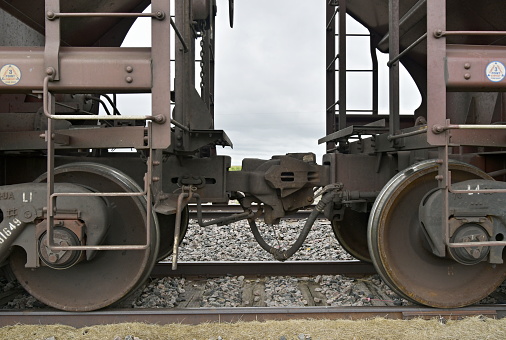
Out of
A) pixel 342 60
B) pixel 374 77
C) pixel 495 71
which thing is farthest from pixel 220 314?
pixel 374 77

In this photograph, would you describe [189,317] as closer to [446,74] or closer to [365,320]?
[365,320]

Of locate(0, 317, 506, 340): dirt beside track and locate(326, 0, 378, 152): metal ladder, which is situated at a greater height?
locate(326, 0, 378, 152): metal ladder

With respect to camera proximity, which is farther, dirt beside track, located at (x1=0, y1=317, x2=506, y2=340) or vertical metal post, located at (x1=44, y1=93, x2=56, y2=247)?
dirt beside track, located at (x1=0, y1=317, x2=506, y2=340)

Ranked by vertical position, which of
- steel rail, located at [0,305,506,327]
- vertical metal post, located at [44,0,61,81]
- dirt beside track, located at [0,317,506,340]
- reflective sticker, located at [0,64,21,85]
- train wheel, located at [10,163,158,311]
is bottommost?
dirt beside track, located at [0,317,506,340]

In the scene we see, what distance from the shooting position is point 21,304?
345 centimetres

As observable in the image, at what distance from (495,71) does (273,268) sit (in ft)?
9.76

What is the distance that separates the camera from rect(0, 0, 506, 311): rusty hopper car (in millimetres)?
2553

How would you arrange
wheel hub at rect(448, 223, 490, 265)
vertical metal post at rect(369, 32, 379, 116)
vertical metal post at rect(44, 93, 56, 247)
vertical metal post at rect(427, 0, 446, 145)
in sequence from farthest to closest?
vertical metal post at rect(369, 32, 379, 116) < wheel hub at rect(448, 223, 490, 265) < vertical metal post at rect(427, 0, 446, 145) < vertical metal post at rect(44, 93, 56, 247)

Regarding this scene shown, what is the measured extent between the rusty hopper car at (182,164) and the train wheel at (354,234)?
58 cm

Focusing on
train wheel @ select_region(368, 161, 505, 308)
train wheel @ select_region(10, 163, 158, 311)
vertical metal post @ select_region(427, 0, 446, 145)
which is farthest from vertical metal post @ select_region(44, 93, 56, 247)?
vertical metal post @ select_region(427, 0, 446, 145)

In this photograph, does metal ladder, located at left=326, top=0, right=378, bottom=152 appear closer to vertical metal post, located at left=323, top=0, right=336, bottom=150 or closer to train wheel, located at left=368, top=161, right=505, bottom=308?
vertical metal post, located at left=323, top=0, right=336, bottom=150

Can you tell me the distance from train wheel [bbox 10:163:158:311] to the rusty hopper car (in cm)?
1

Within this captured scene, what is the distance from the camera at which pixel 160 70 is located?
2.55 meters

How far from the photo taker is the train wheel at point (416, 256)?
9.82 ft
